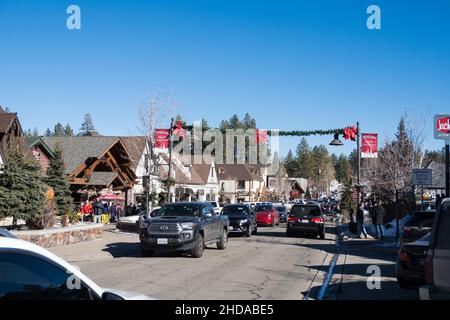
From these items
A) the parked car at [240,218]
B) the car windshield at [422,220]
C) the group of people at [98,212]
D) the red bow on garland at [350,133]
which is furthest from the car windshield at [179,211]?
the red bow on garland at [350,133]

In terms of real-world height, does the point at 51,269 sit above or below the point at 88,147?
below

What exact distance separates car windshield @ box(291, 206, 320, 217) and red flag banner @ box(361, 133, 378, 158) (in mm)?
3792

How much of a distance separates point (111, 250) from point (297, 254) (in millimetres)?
6446

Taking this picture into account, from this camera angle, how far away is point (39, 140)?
35219mm

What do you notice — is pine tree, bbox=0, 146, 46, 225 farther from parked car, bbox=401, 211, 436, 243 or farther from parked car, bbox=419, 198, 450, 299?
parked car, bbox=419, 198, 450, 299

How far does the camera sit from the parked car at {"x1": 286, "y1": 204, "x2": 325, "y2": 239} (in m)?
27.3

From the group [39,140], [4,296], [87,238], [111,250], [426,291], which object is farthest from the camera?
[39,140]

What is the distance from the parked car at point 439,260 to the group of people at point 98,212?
24413mm

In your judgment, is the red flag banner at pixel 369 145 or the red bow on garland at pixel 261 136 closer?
the red flag banner at pixel 369 145

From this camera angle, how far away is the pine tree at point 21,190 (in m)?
19.7

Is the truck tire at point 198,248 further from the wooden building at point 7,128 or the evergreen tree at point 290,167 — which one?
the evergreen tree at point 290,167

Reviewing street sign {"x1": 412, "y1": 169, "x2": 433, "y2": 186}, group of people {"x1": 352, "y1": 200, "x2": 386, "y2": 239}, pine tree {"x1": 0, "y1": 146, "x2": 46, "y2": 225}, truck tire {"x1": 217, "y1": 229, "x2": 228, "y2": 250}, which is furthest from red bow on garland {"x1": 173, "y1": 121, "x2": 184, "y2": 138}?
street sign {"x1": 412, "y1": 169, "x2": 433, "y2": 186}

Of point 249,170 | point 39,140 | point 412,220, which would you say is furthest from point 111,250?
point 249,170

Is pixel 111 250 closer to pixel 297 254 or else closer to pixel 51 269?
pixel 297 254
